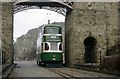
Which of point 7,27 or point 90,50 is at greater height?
point 7,27

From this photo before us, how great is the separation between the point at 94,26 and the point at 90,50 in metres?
3.36

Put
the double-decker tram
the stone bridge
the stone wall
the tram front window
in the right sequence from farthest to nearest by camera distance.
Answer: the stone wall
the stone bridge
the tram front window
the double-decker tram

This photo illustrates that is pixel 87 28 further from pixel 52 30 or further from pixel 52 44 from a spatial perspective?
pixel 52 44

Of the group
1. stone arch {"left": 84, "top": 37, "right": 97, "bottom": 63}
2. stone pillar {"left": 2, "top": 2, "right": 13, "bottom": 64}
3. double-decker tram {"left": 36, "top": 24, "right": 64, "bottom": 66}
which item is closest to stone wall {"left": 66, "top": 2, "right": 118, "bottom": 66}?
stone arch {"left": 84, "top": 37, "right": 97, "bottom": 63}

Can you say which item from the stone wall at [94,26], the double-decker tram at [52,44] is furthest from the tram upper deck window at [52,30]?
the stone wall at [94,26]

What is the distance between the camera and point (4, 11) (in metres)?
34.4

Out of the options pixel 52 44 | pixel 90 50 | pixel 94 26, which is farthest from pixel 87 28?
pixel 52 44

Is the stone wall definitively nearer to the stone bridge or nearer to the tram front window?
the stone bridge

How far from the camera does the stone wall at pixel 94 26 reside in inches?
1365

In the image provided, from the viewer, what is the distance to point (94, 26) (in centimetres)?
3506

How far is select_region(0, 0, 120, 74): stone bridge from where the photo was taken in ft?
113

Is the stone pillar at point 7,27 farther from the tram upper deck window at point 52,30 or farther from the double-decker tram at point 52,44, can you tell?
the tram upper deck window at point 52,30

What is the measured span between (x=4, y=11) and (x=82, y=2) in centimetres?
770

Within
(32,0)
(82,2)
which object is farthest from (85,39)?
(32,0)
